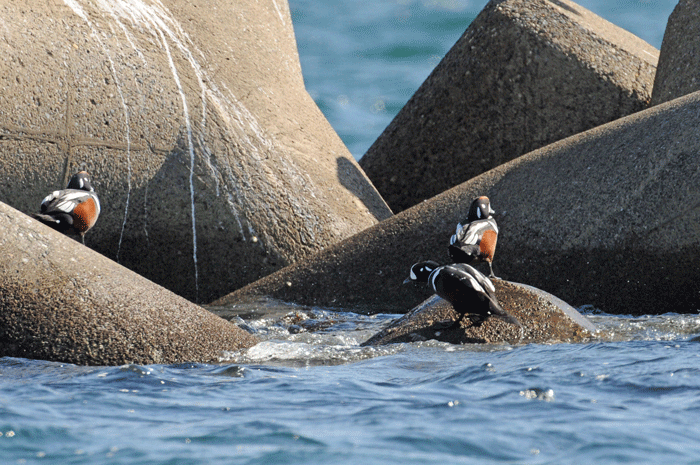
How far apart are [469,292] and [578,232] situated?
2.37m

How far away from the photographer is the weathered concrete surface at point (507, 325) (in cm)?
547

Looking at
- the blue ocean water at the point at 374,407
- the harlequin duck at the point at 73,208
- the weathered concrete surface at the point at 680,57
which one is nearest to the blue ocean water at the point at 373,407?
the blue ocean water at the point at 374,407

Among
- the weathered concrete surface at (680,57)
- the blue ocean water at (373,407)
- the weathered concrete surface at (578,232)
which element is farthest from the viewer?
the weathered concrete surface at (680,57)

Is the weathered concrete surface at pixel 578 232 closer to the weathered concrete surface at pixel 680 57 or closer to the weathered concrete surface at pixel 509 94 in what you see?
the weathered concrete surface at pixel 680 57

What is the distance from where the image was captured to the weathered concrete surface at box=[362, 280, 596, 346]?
547 centimetres

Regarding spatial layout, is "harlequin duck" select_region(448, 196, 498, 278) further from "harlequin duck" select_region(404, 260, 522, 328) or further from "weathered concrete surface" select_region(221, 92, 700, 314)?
"harlequin duck" select_region(404, 260, 522, 328)

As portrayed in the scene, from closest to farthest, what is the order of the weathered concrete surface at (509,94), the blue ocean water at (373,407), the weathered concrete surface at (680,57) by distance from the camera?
1. the blue ocean water at (373,407)
2. the weathered concrete surface at (680,57)
3. the weathered concrete surface at (509,94)

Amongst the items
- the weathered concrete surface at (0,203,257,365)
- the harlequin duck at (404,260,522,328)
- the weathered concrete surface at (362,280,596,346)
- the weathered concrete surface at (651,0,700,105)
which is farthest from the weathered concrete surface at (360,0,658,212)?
the weathered concrete surface at (0,203,257,365)

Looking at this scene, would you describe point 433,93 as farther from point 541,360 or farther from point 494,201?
point 541,360

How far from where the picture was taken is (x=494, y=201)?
7938 millimetres

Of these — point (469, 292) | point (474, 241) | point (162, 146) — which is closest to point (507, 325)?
point (469, 292)

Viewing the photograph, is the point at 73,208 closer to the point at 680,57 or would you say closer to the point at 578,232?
the point at 578,232

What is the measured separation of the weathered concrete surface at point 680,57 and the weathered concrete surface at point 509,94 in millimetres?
541

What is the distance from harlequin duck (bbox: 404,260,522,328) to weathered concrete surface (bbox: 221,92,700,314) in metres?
1.99
